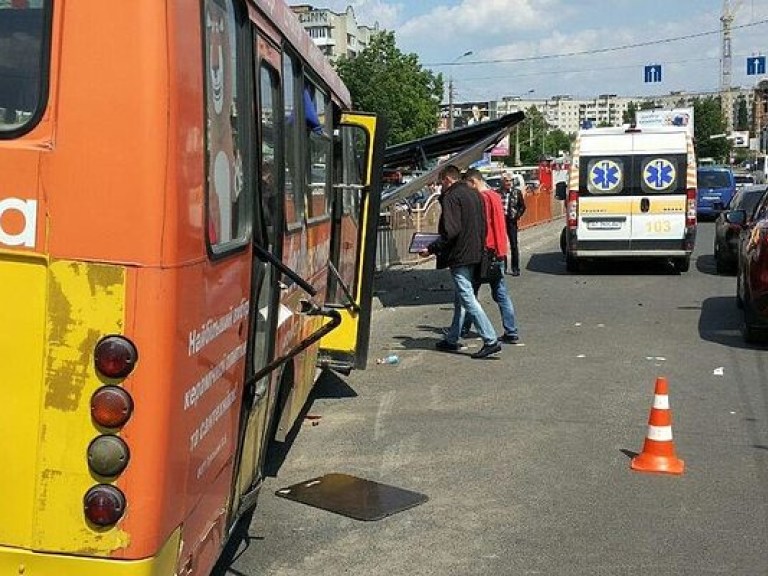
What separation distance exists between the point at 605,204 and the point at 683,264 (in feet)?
6.86

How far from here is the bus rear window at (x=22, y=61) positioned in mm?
2707

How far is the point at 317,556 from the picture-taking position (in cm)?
486

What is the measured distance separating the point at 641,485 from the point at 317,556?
88.6 inches

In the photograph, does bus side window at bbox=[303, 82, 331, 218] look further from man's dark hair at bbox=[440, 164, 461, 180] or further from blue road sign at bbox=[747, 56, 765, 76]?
blue road sign at bbox=[747, 56, 765, 76]

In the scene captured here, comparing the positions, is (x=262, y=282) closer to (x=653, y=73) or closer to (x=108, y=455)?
(x=108, y=455)

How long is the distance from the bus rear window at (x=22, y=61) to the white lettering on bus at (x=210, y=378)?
93 cm

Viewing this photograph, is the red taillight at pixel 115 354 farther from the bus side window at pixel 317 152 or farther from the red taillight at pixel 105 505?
the bus side window at pixel 317 152

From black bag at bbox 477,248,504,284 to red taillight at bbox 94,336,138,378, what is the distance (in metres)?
7.63

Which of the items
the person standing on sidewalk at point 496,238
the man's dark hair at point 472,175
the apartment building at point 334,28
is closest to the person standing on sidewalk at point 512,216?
the person standing on sidewalk at point 496,238

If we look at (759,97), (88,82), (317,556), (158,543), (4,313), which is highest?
(759,97)

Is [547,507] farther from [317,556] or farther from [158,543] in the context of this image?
[158,543]

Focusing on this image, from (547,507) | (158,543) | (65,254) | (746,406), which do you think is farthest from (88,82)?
(746,406)

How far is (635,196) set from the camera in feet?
57.9

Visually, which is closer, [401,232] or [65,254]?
[65,254]
